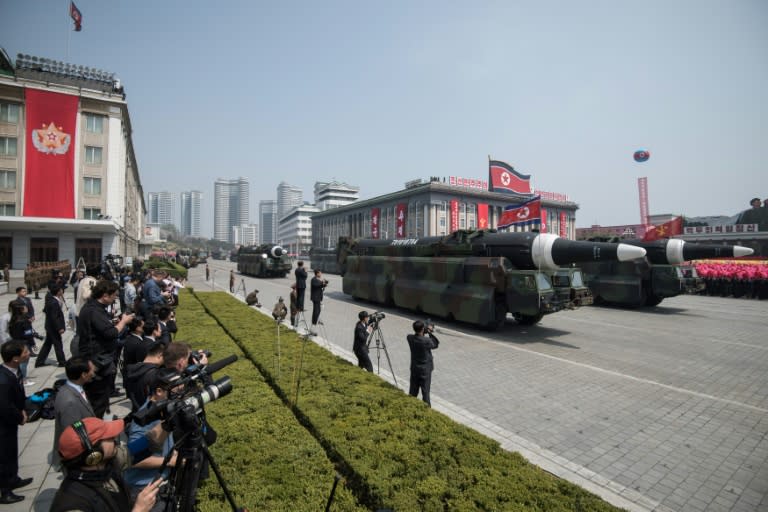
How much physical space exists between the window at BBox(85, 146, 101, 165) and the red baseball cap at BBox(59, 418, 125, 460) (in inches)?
1549

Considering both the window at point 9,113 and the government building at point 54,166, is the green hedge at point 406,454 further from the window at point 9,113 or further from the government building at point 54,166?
the window at point 9,113

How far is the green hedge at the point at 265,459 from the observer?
3465 mm

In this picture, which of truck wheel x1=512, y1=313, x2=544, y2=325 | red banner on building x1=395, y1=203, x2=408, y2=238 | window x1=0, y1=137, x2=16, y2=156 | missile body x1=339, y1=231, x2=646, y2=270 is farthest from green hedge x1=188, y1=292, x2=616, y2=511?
red banner on building x1=395, y1=203, x2=408, y2=238

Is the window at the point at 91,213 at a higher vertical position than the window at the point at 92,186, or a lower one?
lower

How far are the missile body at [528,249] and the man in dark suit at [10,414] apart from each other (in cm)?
1230

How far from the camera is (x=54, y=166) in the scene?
31.1 meters

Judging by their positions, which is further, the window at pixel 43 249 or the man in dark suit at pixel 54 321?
the window at pixel 43 249

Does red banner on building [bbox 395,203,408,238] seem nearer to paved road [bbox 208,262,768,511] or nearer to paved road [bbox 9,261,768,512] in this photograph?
paved road [bbox 208,262,768,511]

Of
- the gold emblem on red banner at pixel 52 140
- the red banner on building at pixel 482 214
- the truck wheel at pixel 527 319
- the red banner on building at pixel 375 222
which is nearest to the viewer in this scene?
the truck wheel at pixel 527 319

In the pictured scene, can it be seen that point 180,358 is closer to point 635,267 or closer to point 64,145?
point 635,267

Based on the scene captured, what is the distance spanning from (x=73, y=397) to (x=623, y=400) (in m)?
8.50

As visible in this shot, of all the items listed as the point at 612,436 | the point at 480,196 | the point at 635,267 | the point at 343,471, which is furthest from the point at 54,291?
the point at 480,196

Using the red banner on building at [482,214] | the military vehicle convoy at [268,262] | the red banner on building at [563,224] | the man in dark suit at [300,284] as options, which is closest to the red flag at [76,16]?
the military vehicle convoy at [268,262]

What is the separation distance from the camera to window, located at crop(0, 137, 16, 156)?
30.4 meters
